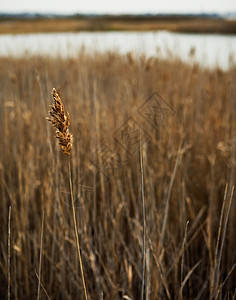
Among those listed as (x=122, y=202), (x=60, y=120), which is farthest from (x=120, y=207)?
(x=60, y=120)

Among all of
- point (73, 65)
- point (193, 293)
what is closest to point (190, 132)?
point (193, 293)

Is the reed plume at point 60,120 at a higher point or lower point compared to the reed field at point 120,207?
higher

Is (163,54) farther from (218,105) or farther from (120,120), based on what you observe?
(120,120)

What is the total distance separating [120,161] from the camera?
148 cm

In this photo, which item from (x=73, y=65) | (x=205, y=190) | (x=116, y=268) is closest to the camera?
(x=116, y=268)

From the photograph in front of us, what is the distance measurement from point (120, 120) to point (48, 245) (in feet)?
2.58

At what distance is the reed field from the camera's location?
0.97 m

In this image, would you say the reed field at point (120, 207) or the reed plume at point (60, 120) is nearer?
the reed plume at point (60, 120)

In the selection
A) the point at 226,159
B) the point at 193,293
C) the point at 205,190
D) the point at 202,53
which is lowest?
the point at 193,293

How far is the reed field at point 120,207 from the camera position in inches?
38.4

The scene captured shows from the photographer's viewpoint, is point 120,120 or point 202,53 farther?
point 202,53

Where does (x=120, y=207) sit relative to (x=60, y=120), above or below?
below

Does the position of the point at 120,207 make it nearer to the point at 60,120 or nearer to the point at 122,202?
the point at 122,202

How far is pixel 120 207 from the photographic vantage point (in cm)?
119
